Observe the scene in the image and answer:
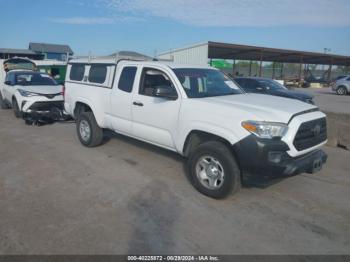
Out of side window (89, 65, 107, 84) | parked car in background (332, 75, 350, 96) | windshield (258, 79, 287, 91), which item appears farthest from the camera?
parked car in background (332, 75, 350, 96)

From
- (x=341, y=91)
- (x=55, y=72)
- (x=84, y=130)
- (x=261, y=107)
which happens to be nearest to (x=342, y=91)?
(x=341, y=91)

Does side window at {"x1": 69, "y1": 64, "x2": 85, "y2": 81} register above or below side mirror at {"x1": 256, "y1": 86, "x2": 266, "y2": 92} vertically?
above

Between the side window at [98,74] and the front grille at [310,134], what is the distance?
4.09 metres

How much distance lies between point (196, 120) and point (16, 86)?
8635 mm

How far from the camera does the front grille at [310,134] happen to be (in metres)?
4.05

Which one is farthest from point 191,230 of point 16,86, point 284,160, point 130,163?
point 16,86

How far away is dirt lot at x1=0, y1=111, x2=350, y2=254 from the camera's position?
3.33 m

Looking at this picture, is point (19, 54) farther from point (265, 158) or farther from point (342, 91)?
point (265, 158)

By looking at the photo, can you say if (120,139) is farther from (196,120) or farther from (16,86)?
(16,86)

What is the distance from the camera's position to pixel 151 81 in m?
5.55

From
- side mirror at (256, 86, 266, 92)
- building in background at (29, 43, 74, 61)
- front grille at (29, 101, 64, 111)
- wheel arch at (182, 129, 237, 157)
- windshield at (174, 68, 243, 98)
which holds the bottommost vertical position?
front grille at (29, 101, 64, 111)

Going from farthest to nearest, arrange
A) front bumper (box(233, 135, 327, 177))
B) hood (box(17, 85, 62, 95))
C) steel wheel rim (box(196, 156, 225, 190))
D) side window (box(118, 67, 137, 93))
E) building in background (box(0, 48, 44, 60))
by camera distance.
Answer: building in background (box(0, 48, 44, 60)) < hood (box(17, 85, 62, 95)) < side window (box(118, 67, 137, 93)) < steel wheel rim (box(196, 156, 225, 190)) < front bumper (box(233, 135, 327, 177))

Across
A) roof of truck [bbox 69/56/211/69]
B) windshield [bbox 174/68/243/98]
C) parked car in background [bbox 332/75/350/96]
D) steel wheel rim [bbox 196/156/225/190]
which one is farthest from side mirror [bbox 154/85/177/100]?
parked car in background [bbox 332/75/350/96]

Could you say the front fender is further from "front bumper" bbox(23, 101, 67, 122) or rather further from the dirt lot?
"front bumper" bbox(23, 101, 67, 122)
